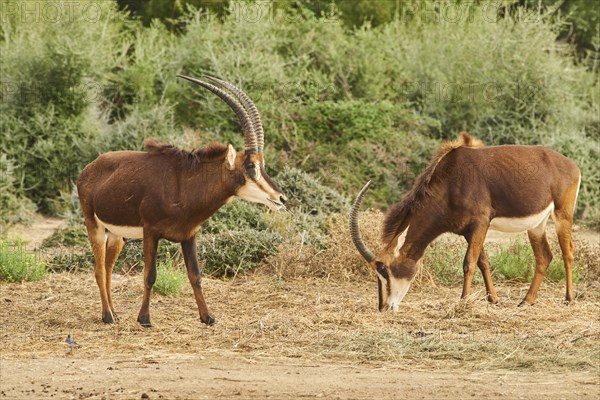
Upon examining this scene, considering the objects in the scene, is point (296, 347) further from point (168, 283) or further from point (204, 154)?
point (168, 283)

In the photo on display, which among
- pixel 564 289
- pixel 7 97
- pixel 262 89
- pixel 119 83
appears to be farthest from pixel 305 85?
pixel 564 289

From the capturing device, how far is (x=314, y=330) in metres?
9.77

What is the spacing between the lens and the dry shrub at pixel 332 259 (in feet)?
43.5

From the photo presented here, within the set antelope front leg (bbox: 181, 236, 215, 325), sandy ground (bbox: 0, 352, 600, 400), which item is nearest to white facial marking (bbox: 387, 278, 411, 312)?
antelope front leg (bbox: 181, 236, 215, 325)

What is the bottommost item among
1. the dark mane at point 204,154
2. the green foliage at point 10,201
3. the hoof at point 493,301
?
the green foliage at point 10,201

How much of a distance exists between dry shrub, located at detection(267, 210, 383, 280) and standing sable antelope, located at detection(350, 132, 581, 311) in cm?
199

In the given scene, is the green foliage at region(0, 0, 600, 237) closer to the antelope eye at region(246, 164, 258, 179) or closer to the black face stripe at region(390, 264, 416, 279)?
the black face stripe at region(390, 264, 416, 279)

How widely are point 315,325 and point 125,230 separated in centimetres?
209

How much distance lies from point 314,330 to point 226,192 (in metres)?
1.57

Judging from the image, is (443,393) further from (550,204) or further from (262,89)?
(262,89)

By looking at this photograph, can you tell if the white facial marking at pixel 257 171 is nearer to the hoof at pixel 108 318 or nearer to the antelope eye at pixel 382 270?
the antelope eye at pixel 382 270

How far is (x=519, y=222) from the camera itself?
1134 centimetres

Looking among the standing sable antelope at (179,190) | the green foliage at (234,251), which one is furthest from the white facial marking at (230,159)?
the green foliage at (234,251)

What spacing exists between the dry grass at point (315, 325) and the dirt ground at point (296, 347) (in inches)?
0.7
